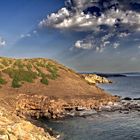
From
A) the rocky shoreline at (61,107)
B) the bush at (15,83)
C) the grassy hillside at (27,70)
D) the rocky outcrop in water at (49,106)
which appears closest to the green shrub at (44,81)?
the grassy hillside at (27,70)

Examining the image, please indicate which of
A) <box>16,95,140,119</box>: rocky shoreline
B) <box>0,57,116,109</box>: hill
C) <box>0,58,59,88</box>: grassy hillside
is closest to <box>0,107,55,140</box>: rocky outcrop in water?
<box>16,95,140,119</box>: rocky shoreline

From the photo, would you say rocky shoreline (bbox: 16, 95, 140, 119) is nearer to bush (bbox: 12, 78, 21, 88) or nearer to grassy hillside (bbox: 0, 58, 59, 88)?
bush (bbox: 12, 78, 21, 88)

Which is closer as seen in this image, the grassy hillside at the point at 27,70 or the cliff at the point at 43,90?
the cliff at the point at 43,90

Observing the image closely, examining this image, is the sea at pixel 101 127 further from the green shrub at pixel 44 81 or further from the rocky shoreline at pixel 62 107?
the green shrub at pixel 44 81

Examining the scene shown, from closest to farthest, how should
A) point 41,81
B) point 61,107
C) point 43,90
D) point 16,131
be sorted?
point 16,131 < point 61,107 < point 43,90 < point 41,81

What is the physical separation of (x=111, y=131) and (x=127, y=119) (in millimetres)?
13338

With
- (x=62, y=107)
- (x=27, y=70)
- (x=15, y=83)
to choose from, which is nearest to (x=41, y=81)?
(x=27, y=70)

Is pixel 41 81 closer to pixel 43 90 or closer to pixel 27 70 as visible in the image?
pixel 43 90

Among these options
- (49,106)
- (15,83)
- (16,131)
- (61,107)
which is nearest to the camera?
(16,131)

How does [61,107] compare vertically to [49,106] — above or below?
below

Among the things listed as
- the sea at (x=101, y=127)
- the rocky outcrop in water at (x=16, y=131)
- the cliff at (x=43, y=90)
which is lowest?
the sea at (x=101, y=127)

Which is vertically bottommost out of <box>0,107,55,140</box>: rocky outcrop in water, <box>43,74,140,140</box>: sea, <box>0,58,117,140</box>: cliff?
<box>43,74,140,140</box>: sea

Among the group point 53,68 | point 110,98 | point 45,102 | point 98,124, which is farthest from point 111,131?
point 53,68

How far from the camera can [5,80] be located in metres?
107
